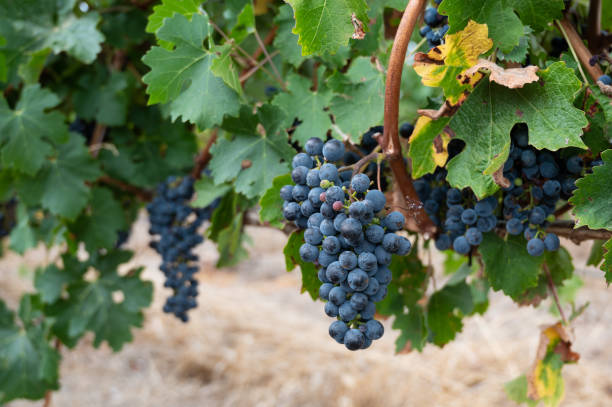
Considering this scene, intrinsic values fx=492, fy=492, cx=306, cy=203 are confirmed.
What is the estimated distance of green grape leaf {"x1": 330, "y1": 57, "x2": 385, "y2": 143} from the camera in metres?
0.85

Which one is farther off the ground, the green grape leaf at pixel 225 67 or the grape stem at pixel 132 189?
the green grape leaf at pixel 225 67

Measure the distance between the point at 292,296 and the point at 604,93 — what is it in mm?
3961

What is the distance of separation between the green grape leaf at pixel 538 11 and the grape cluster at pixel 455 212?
0.25 m

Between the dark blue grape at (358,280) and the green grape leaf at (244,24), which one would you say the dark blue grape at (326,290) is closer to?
the dark blue grape at (358,280)

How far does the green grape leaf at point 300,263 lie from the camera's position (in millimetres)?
777

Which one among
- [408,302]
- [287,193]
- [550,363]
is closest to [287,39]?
[287,193]

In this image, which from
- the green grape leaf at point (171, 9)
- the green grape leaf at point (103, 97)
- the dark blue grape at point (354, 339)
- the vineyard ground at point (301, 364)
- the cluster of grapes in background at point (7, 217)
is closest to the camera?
the dark blue grape at point (354, 339)

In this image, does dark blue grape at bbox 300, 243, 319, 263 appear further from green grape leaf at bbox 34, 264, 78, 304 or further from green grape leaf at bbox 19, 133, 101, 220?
green grape leaf at bbox 34, 264, 78, 304

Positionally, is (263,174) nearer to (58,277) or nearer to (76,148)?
(76,148)

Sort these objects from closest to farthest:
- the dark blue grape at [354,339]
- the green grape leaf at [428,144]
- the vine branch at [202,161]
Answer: the dark blue grape at [354,339], the green grape leaf at [428,144], the vine branch at [202,161]

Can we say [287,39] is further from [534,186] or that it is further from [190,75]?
[534,186]

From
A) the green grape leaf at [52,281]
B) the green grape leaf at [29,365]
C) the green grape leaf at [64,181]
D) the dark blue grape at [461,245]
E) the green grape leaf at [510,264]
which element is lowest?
the green grape leaf at [29,365]

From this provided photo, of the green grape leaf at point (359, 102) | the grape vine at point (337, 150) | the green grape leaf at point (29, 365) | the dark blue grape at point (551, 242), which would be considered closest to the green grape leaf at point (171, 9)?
the grape vine at point (337, 150)

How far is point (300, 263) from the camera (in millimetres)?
792
